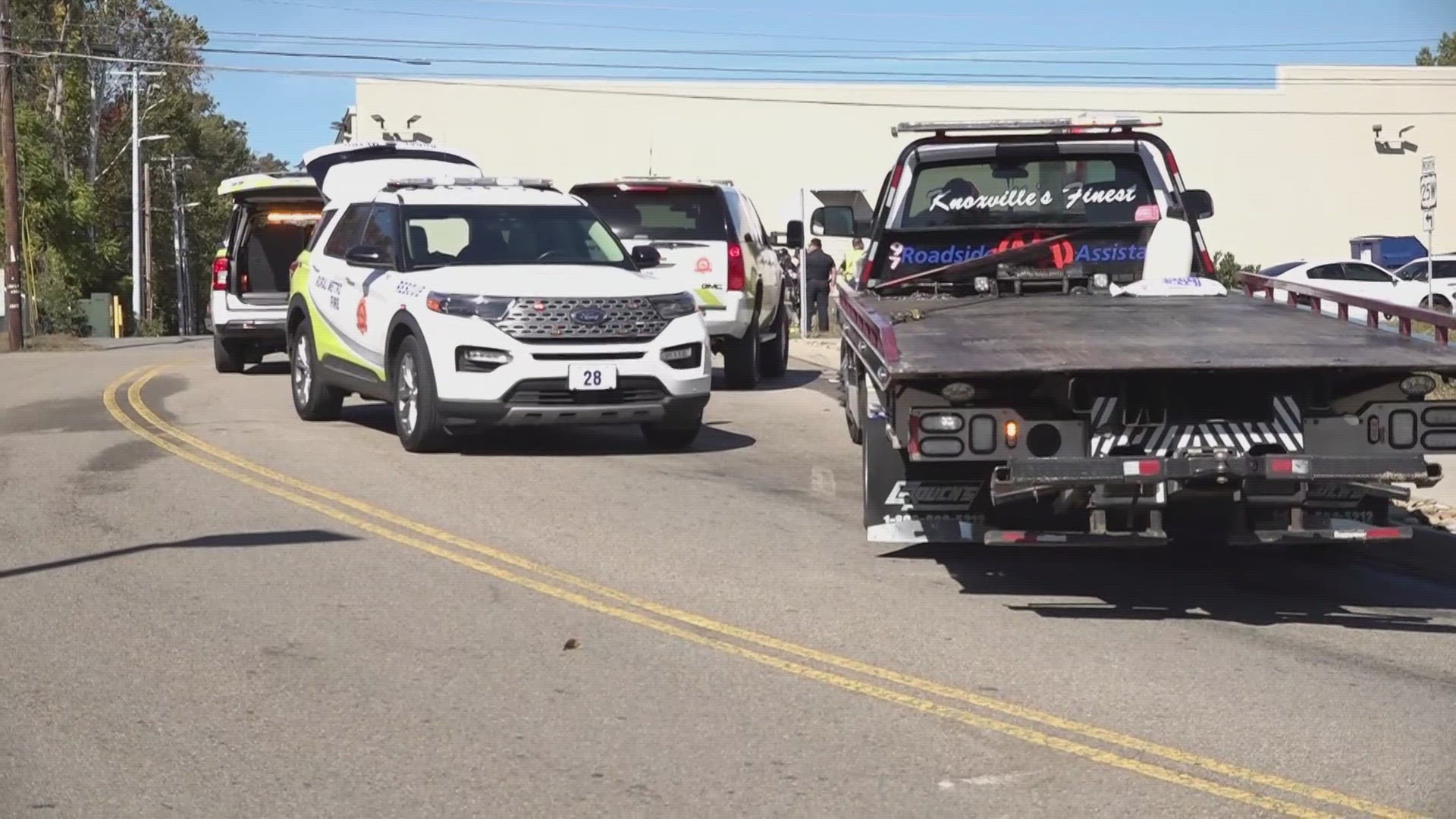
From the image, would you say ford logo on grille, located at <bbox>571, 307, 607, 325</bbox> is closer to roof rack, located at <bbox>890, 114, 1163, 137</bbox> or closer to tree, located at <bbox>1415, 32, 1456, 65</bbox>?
roof rack, located at <bbox>890, 114, 1163, 137</bbox>

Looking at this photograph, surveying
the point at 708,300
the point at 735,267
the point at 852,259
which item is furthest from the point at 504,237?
the point at 852,259

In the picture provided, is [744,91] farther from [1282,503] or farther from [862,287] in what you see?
[1282,503]

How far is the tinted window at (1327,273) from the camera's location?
117ft

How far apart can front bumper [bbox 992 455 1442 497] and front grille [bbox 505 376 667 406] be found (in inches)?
201

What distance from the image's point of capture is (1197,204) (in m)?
11.1

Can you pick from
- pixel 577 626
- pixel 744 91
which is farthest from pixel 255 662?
pixel 744 91

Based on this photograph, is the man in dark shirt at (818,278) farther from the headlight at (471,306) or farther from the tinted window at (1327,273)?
the headlight at (471,306)

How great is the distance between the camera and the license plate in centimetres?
1172

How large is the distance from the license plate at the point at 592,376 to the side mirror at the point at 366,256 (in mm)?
2088

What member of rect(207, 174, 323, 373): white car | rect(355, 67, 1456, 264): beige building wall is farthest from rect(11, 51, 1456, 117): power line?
rect(207, 174, 323, 373): white car

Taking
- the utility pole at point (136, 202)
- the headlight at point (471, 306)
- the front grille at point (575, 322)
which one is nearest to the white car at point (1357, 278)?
the front grille at point (575, 322)

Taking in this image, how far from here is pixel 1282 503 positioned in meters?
7.23

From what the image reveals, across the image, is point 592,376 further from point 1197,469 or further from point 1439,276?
point 1439,276

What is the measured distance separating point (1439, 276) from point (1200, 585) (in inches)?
1216
